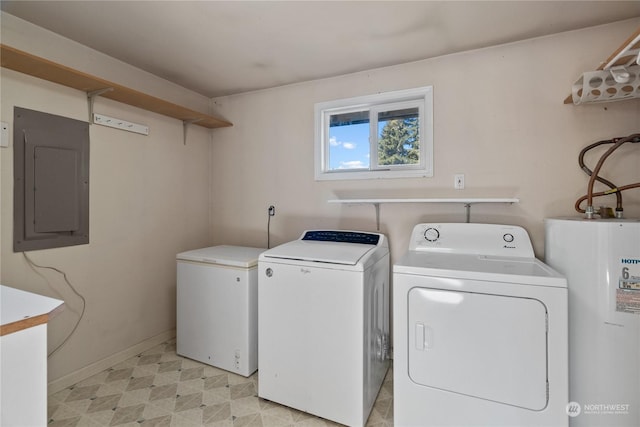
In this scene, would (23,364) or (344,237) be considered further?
(344,237)

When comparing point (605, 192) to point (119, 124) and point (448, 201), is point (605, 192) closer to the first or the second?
point (448, 201)

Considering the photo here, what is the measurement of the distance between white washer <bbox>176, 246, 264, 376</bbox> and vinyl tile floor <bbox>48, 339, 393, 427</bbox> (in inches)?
4.8

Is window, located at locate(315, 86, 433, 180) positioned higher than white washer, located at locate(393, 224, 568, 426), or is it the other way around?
window, located at locate(315, 86, 433, 180)

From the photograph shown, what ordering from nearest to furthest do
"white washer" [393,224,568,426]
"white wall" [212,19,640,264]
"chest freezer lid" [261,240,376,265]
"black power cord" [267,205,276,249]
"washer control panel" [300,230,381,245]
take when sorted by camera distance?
"white washer" [393,224,568,426] < "chest freezer lid" [261,240,376,265] < "white wall" [212,19,640,264] < "washer control panel" [300,230,381,245] < "black power cord" [267,205,276,249]

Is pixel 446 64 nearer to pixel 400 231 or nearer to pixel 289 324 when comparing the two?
pixel 400 231

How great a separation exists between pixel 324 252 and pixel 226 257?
813 millimetres

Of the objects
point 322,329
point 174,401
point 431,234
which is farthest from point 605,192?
point 174,401

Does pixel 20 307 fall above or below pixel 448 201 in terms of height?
below

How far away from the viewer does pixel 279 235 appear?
271 centimetres

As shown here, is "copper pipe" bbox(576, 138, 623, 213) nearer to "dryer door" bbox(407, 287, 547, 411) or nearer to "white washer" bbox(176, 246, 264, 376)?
"dryer door" bbox(407, 287, 547, 411)

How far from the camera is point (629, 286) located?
1.37 m

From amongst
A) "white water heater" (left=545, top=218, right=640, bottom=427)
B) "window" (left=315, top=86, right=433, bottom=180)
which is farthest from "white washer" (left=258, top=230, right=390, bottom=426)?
"white water heater" (left=545, top=218, right=640, bottom=427)

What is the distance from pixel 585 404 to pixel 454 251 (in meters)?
0.94

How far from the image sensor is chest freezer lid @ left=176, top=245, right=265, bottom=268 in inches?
83.5
